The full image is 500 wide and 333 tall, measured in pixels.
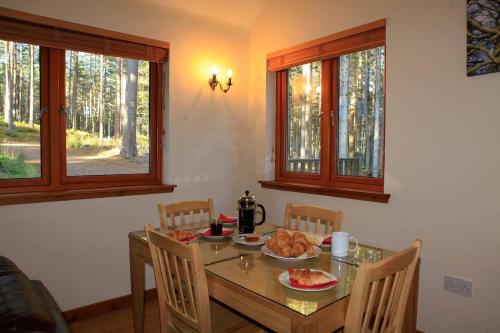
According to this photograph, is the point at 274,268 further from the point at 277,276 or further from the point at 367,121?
the point at 367,121

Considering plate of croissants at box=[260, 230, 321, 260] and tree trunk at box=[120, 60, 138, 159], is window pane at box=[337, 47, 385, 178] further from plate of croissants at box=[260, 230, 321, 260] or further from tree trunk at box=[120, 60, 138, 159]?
tree trunk at box=[120, 60, 138, 159]

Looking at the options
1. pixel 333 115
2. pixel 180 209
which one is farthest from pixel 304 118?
pixel 180 209

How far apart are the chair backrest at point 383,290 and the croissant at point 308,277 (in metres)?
0.16

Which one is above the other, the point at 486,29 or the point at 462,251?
the point at 486,29

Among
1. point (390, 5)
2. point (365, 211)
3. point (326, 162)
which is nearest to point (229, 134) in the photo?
point (326, 162)

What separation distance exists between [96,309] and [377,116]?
2515 millimetres

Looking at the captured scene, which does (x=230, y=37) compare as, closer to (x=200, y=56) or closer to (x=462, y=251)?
(x=200, y=56)

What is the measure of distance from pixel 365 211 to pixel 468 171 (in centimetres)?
74

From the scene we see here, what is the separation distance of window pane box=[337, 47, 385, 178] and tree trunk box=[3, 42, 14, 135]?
238 cm

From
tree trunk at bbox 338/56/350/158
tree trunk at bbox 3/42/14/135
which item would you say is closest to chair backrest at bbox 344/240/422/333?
tree trunk at bbox 338/56/350/158

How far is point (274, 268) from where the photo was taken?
1.53m

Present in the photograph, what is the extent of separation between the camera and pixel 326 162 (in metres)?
3.06

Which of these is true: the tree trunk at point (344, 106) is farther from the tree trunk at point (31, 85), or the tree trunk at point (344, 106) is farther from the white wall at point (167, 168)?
the tree trunk at point (31, 85)

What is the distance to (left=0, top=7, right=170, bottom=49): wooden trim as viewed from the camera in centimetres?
238
